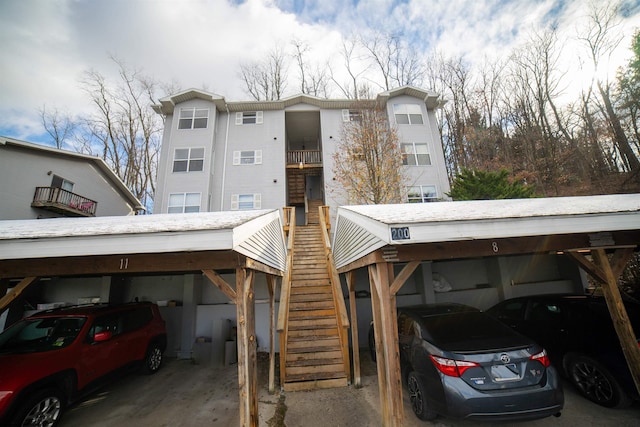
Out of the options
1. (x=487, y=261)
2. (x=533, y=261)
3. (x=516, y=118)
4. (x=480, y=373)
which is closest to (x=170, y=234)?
(x=480, y=373)

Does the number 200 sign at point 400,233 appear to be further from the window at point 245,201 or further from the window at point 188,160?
the window at point 188,160

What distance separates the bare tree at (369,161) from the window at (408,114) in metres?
1.64

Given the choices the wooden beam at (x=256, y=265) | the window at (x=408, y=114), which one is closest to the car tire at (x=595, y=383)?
the wooden beam at (x=256, y=265)

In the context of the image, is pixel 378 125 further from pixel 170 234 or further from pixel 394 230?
pixel 170 234

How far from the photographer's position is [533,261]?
924cm

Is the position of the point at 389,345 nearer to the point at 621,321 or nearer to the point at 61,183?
the point at 621,321

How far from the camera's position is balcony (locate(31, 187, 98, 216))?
13.2 meters

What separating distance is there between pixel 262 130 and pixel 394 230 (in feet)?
49.0

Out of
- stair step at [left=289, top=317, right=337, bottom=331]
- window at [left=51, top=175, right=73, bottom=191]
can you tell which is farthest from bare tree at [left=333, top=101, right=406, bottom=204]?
window at [left=51, top=175, right=73, bottom=191]

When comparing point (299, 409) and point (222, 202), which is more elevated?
point (222, 202)

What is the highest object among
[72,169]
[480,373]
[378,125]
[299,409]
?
[378,125]

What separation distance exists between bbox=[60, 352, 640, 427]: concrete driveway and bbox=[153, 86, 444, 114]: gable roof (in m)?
14.9

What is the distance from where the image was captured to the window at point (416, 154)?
15.2m

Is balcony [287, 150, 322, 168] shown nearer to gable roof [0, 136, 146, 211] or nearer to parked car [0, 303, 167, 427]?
parked car [0, 303, 167, 427]
